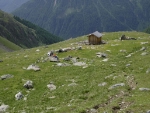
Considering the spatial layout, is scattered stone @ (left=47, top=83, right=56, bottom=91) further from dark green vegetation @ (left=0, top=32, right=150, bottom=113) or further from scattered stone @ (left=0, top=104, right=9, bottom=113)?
scattered stone @ (left=0, top=104, right=9, bottom=113)

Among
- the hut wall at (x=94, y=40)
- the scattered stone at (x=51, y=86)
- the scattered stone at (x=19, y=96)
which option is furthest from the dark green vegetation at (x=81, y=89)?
the hut wall at (x=94, y=40)

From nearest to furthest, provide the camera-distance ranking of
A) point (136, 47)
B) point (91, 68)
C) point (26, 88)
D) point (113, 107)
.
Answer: point (113, 107), point (26, 88), point (91, 68), point (136, 47)

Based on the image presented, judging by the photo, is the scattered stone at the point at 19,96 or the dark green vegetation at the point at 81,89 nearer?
the dark green vegetation at the point at 81,89

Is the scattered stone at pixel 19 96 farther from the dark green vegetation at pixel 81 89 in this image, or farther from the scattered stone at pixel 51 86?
the scattered stone at pixel 51 86

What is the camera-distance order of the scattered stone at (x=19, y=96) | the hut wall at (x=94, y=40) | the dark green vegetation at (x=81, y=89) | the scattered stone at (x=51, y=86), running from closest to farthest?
the dark green vegetation at (x=81, y=89)
the scattered stone at (x=19, y=96)
the scattered stone at (x=51, y=86)
the hut wall at (x=94, y=40)

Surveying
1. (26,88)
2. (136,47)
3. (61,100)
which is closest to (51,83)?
(26,88)

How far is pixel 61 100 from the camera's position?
31.8 metres

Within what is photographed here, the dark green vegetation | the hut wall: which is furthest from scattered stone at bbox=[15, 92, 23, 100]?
the hut wall

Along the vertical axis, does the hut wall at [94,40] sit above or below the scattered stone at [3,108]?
below

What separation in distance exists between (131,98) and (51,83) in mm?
14679

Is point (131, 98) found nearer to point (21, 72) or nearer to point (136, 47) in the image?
point (21, 72)

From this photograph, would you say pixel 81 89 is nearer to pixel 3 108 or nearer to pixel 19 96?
pixel 19 96

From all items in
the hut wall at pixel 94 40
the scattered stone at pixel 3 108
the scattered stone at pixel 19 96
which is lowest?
the hut wall at pixel 94 40

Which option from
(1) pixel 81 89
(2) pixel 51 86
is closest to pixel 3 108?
(2) pixel 51 86
